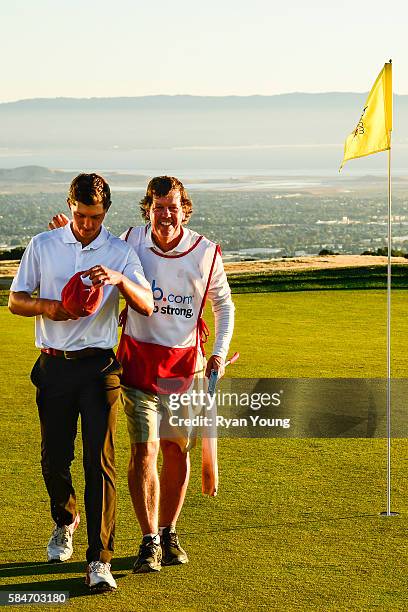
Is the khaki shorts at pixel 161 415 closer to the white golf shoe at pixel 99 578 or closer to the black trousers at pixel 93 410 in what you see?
the black trousers at pixel 93 410

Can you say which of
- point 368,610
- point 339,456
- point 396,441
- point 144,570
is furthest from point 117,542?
point 396,441

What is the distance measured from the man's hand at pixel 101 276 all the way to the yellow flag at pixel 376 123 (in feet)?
6.91

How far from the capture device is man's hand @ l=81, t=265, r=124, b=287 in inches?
181

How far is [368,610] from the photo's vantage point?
448 centimetres

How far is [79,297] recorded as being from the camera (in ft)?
15.3

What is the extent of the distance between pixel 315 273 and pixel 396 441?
10.8 metres

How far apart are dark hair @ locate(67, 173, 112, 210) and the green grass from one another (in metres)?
1.57

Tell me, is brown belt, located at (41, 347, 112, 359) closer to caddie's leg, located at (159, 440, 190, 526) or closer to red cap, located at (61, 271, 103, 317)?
red cap, located at (61, 271, 103, 317)

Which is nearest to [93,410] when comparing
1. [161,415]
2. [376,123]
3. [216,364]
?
[161,415]

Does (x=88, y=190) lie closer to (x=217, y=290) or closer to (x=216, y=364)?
(x=217, y=290)

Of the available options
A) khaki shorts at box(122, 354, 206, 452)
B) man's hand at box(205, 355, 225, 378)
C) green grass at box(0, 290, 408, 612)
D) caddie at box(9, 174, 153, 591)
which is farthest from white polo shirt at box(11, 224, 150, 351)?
green grass at box(0, 290, 408, 612)

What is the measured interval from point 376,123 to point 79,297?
7.91 feet

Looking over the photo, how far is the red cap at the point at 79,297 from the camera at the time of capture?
15.2 feet

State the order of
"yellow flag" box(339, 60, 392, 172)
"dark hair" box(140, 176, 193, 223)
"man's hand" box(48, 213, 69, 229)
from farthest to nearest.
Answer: "yellow flag" box(339, 60, 392, 172), "man's hand" box(48, 213, 69, 229), "dark hair" box(140, 176, 193, 223)
